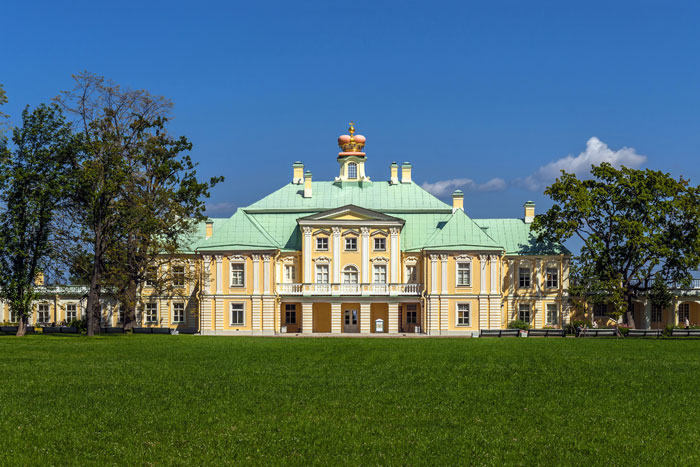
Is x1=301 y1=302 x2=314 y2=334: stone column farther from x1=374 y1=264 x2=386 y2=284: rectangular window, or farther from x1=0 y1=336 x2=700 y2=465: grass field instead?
x1=0 y1=336 x2=700 y2=465: grass field

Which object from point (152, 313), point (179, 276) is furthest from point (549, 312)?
point (152, 313)

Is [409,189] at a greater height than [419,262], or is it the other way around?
[409,189]

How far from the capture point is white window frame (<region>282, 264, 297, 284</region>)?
5741 cm

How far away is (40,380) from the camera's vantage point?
20.2m

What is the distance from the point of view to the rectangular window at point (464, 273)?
5469 cm

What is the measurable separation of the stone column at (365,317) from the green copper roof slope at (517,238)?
442 inches

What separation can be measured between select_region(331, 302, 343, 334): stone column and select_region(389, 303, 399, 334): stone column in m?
3.35

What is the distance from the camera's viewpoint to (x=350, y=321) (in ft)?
184

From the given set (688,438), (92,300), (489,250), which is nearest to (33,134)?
(92,300)

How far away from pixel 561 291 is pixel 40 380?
144ft

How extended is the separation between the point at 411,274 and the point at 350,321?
5422 millimetres

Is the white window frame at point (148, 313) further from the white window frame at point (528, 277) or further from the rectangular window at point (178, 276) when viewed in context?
the white window frame at point (528, 277)

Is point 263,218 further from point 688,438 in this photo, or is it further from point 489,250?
point 688,438

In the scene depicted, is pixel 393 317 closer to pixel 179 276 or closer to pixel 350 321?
pixel 350 321
